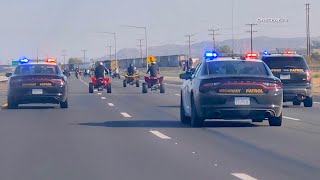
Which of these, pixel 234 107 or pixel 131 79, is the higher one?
pixel 234 107

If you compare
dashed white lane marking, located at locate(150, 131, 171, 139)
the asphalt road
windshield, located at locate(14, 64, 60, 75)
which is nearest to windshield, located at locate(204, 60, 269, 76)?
the asphalt road

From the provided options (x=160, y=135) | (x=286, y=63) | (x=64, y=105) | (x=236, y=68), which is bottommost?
(x=64, y=105)

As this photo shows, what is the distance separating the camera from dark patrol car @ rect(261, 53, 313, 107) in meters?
30.7

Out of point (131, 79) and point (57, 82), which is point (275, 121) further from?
point (131, 79)

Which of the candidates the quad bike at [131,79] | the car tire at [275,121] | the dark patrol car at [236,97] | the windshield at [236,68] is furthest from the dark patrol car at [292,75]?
the quad bike at [131,79]

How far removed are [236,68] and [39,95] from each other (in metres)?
10.3

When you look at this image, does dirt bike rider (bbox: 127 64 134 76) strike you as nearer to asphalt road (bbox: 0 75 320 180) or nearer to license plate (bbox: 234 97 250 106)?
asphalt road (bbox: 0 75 320 180)

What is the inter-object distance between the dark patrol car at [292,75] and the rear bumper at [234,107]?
9.65 meters

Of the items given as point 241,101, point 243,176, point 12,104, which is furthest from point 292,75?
point 243,176

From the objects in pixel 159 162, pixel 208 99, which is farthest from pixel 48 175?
pixel 208 99

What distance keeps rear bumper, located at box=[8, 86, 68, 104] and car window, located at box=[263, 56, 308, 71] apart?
7.13 m

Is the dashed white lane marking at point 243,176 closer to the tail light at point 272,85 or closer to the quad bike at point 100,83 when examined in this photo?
the tail light at point 272,85

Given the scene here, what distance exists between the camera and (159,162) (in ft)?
47.8

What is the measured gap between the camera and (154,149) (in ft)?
54.5
